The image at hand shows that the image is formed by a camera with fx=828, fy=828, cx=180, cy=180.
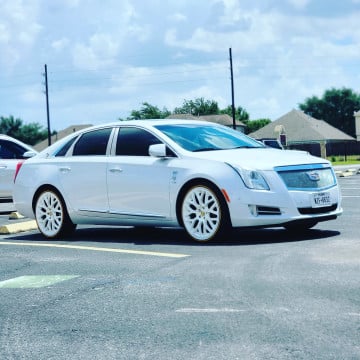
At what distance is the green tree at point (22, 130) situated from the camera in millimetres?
129587

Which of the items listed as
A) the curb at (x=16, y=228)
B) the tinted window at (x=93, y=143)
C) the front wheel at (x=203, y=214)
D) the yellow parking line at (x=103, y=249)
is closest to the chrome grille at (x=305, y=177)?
the front wheel at (x=203, y=214)

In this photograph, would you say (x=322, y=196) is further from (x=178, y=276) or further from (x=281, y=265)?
(x=178, y=276)

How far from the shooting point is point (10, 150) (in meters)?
18.0

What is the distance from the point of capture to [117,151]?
11.5m

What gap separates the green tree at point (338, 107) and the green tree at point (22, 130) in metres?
45.0

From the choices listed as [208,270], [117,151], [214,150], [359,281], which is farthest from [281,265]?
[117,151]

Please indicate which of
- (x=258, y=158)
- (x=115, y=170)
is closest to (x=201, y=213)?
(x=258, y=158)

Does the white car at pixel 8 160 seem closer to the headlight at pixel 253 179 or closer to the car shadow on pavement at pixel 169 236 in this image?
the car shadow on pavement at pixel 169 236

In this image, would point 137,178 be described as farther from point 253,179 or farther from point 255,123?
point 255,123

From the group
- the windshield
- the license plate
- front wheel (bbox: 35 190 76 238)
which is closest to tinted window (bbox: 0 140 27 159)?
front wheel (bbox: 35 190 76 238)

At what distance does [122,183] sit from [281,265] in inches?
144

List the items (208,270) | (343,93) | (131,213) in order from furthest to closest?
(343,93) < (131,213) < (208,270)

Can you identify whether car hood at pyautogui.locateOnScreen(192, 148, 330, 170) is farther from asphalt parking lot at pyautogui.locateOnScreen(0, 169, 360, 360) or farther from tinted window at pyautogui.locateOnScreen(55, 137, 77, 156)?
tinted window at pyautogui.locateOnScreen(55, 137, 77, 156)

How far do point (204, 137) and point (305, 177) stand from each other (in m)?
1.64
